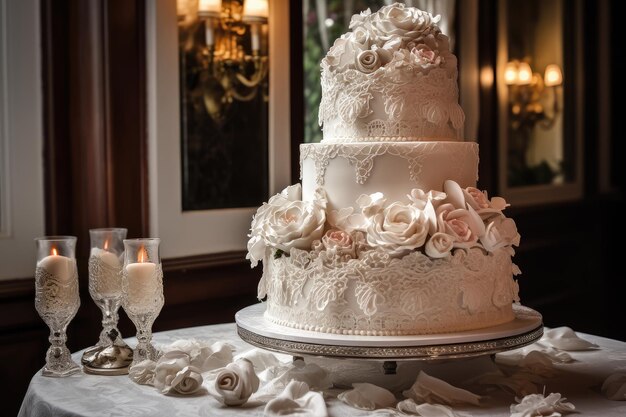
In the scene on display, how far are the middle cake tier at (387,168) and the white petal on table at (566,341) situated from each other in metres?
0.73

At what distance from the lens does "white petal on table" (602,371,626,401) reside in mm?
2291

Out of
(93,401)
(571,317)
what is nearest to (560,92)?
(571,317)

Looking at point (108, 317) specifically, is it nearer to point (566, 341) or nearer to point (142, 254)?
point (142, 254)

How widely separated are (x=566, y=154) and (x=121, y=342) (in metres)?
6.41

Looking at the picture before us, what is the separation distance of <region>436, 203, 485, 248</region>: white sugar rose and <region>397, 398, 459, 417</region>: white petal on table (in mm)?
478

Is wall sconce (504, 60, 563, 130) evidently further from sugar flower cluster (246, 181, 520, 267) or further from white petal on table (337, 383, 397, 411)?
white petal on table (337, 383, 397, 411)

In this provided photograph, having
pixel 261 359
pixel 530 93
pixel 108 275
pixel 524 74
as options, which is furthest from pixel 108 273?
pixel 530 93

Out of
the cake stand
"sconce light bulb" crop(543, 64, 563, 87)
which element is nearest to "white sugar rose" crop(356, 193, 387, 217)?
the cake stand

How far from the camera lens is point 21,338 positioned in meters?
3.67

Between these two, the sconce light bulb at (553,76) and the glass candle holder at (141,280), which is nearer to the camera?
the glass candle holder at (141,280)

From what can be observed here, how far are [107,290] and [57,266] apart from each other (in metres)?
0.17

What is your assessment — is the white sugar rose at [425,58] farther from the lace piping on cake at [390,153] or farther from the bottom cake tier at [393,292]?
the bottom cake tier at [393,292]

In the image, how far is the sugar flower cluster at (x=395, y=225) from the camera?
2.35 meters

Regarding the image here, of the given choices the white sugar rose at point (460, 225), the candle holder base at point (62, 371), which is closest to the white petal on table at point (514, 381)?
the white sugar rose at point (460, 225)
